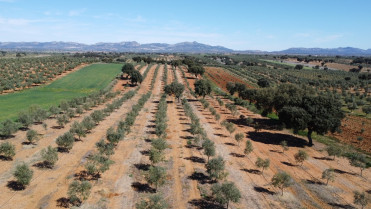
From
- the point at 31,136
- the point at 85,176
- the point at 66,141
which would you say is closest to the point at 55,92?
the point at 31,136

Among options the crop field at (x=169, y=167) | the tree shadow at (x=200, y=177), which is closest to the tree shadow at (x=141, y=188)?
the crop field at (x=169, y=167)

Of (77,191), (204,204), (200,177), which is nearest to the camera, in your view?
(77,191)

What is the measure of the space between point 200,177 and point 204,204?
614 centimetres

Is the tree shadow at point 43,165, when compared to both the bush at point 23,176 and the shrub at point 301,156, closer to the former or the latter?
the bush at point 23,176

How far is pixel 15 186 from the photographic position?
88.8 ft

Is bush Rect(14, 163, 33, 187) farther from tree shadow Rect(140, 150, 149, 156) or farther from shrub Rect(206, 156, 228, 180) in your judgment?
shrub Rect(206, 156, 228, 180)

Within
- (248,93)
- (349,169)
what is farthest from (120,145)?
(248,93)

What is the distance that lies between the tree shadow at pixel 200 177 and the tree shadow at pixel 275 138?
20926 millimetres

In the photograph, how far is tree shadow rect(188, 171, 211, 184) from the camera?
101ft

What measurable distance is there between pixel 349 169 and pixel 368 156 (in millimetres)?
10653

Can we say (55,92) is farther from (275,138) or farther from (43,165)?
(275,138)

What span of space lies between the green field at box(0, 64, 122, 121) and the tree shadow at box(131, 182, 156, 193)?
139ft

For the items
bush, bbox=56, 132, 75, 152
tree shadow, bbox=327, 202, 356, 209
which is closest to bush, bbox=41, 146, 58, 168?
bush, bbox=56, 132, 75, 152

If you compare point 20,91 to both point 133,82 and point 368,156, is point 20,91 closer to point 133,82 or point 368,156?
point 133,82
